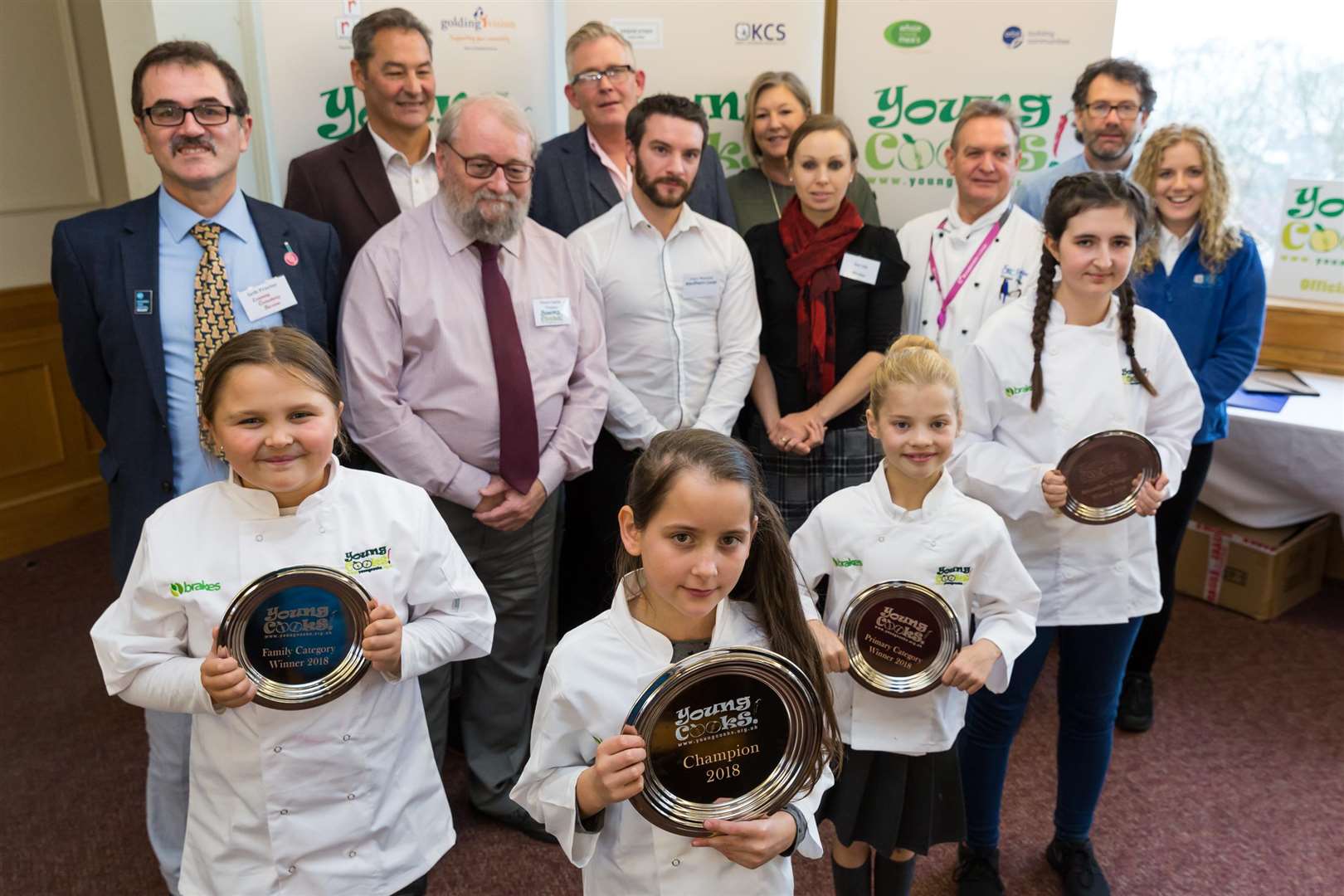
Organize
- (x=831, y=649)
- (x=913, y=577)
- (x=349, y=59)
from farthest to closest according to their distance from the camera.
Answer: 1. (x=349, y=59)
2. (x=913, y=577)
3. (x=831, y=649)

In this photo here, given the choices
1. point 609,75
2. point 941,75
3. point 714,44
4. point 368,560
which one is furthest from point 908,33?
point 368,560

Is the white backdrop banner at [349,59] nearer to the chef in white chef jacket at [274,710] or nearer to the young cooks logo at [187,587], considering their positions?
the chef in white chef jacket at [274,710]

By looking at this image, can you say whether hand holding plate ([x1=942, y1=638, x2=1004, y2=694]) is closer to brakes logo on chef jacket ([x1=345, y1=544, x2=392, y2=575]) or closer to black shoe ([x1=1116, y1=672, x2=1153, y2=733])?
brakes logo on chef jacket ([x1=345, y1=544, x2=392, y2=575])

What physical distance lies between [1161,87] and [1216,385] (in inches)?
93.1

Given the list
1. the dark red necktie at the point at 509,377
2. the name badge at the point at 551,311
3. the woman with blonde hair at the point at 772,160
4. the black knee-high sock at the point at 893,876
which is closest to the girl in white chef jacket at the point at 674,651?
the black knee-high sock at the point at 893,876

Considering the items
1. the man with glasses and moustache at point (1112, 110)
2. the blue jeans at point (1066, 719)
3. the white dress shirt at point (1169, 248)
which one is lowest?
the blue jeans at point (1066, 719)

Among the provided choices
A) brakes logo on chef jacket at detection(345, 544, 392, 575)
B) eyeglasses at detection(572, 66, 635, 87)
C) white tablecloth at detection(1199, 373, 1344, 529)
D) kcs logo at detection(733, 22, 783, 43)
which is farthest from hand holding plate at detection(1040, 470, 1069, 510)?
kcs logo at detection(733, 22, 783, 43)

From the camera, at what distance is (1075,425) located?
95.4 inches

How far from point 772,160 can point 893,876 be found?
8.13ft

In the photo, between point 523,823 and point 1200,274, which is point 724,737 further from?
point 1200,274

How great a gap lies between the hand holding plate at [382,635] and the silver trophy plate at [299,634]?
1 cm

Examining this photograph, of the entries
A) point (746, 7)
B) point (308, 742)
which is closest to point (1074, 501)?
point (308, 742)

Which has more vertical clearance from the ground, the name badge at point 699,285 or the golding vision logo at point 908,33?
the golding vision logo at point 908,33

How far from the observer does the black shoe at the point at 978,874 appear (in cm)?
263
